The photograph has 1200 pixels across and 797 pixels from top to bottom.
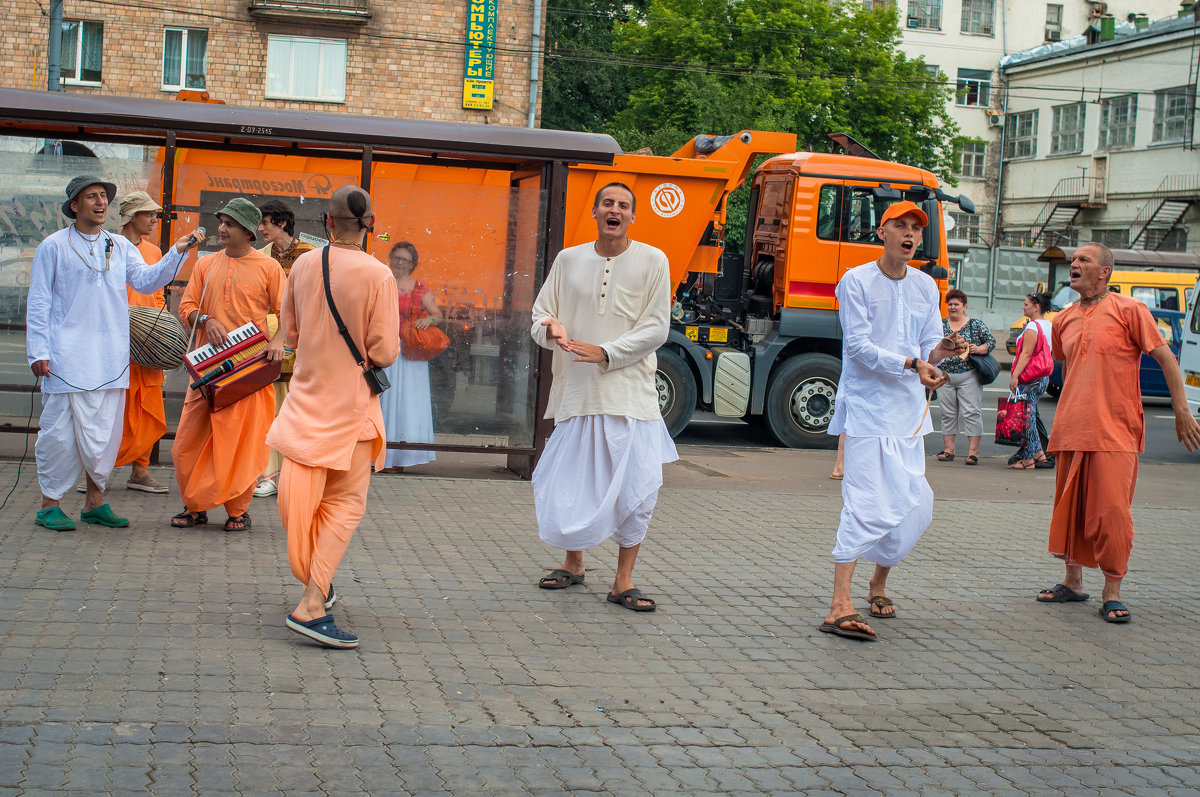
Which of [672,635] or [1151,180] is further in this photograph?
[1151,180]

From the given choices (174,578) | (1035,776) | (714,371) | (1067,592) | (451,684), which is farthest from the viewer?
(714,371)

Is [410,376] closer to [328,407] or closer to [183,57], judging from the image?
[328,407]

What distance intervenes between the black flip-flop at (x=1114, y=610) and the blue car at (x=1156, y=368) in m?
12.5

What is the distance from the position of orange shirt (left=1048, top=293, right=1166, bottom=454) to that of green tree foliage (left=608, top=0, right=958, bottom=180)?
91.9 ft

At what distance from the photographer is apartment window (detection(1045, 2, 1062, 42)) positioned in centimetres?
5153

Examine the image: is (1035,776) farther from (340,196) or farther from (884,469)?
(340,196)

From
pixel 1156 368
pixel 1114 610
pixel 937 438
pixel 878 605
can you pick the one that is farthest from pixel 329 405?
pixel 1156 368

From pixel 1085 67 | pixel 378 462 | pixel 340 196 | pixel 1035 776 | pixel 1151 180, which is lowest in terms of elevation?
pixel 1035 776

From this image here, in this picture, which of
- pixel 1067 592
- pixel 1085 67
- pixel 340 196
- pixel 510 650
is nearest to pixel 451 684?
pixel 510 650

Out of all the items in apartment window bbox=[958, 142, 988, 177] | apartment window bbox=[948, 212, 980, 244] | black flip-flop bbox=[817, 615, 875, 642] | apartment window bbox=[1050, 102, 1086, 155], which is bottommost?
black flip-flop bbox=[817, 615, 875, 642]

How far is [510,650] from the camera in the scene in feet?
16.7

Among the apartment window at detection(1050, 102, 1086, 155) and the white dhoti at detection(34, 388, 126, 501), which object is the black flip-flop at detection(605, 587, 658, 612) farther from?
the apartment window at detection(1050, 102, 1086, 155)

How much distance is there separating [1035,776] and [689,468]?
736cm

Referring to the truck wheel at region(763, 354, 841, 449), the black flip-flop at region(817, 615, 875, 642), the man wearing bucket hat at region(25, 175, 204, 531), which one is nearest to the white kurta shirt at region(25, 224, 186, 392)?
the man wearing bucket hat at region(25, 175, 204, 531)
